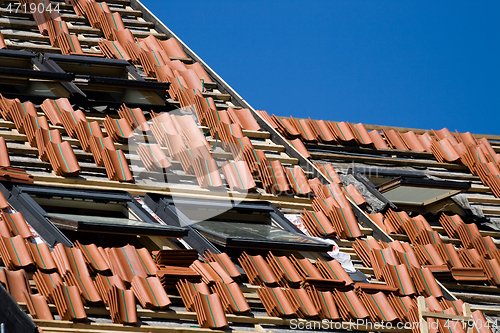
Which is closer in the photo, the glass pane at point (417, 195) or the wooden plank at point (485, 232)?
the wooden plank at point (485, 232)

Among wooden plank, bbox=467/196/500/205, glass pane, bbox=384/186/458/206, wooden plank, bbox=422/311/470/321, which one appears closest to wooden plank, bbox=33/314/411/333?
wooden plank, bbox=422/311/470/321

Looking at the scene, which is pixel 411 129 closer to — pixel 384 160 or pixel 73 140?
pixel 384 160

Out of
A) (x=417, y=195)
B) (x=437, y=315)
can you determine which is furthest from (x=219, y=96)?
(x=437, y=315)

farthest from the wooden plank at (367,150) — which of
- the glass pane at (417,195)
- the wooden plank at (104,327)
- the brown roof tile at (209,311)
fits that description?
the wooden plank at (104,327)

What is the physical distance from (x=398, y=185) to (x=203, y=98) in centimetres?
366

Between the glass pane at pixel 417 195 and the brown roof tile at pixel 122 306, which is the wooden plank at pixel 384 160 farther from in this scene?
the brown roof tile at pixel 122 306

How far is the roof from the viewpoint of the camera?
318 inches

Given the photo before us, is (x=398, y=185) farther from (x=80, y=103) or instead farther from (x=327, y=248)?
(x=80, y=103)

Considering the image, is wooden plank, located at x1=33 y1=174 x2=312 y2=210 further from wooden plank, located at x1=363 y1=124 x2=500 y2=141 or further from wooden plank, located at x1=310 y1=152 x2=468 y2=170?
wooden plank, located at x1=363 y1=124 x2=500 y2=141

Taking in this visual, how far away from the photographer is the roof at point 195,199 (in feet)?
26.5

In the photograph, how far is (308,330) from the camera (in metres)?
8.35

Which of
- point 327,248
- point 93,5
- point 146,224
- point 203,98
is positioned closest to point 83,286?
point 146,224

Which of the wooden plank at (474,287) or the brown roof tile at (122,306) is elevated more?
the wooden plank at (474,287)

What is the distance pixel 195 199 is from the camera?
10.3 m
